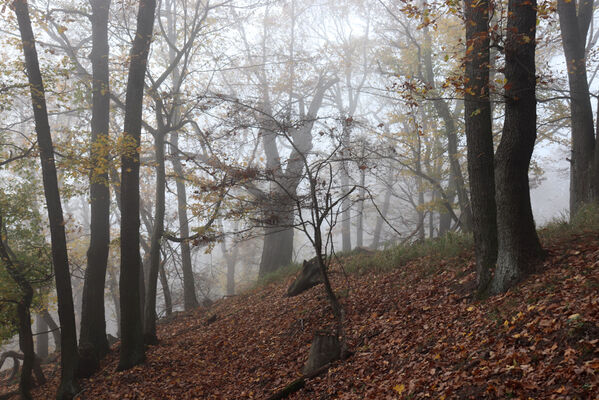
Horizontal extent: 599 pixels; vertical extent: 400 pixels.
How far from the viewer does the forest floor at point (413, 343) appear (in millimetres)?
4133

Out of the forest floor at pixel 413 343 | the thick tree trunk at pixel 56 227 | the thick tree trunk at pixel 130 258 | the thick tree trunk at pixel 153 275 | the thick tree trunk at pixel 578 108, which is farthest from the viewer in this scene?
the thick tree trunk at pixel 153 275

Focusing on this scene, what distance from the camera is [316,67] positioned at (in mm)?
19828

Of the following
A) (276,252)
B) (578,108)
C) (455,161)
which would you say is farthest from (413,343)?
(276,252)

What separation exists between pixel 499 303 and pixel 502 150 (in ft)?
6.66

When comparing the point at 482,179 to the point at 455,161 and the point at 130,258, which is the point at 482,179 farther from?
the point at 455,161

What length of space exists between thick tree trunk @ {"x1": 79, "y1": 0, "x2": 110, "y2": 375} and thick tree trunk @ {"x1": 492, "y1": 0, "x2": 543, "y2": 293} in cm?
739

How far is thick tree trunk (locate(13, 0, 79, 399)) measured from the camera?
7715 mm

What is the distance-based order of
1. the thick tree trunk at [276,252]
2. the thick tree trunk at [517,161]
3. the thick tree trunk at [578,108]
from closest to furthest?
the thick tree trunk at [517,161] → the thick tree trunk at [578,108] → the thick tree trunk at [276,252]

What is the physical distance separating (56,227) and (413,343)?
20.8 feet

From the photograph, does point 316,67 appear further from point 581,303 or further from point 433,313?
point 581,303

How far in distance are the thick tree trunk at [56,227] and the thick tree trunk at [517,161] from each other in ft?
23.3

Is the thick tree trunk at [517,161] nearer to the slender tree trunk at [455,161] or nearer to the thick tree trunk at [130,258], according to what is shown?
the slender tree trunk at [455,161]

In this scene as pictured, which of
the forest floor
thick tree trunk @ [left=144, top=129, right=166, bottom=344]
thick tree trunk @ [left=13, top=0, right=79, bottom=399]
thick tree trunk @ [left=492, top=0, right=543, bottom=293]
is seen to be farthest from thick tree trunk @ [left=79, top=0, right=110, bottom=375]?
thick tree trunk @ [left=492, top=0, right=543, bottom=293]

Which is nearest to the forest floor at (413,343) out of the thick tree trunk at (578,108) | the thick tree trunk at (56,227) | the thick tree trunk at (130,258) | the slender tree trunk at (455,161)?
the thick tree trunk at (130,258)
